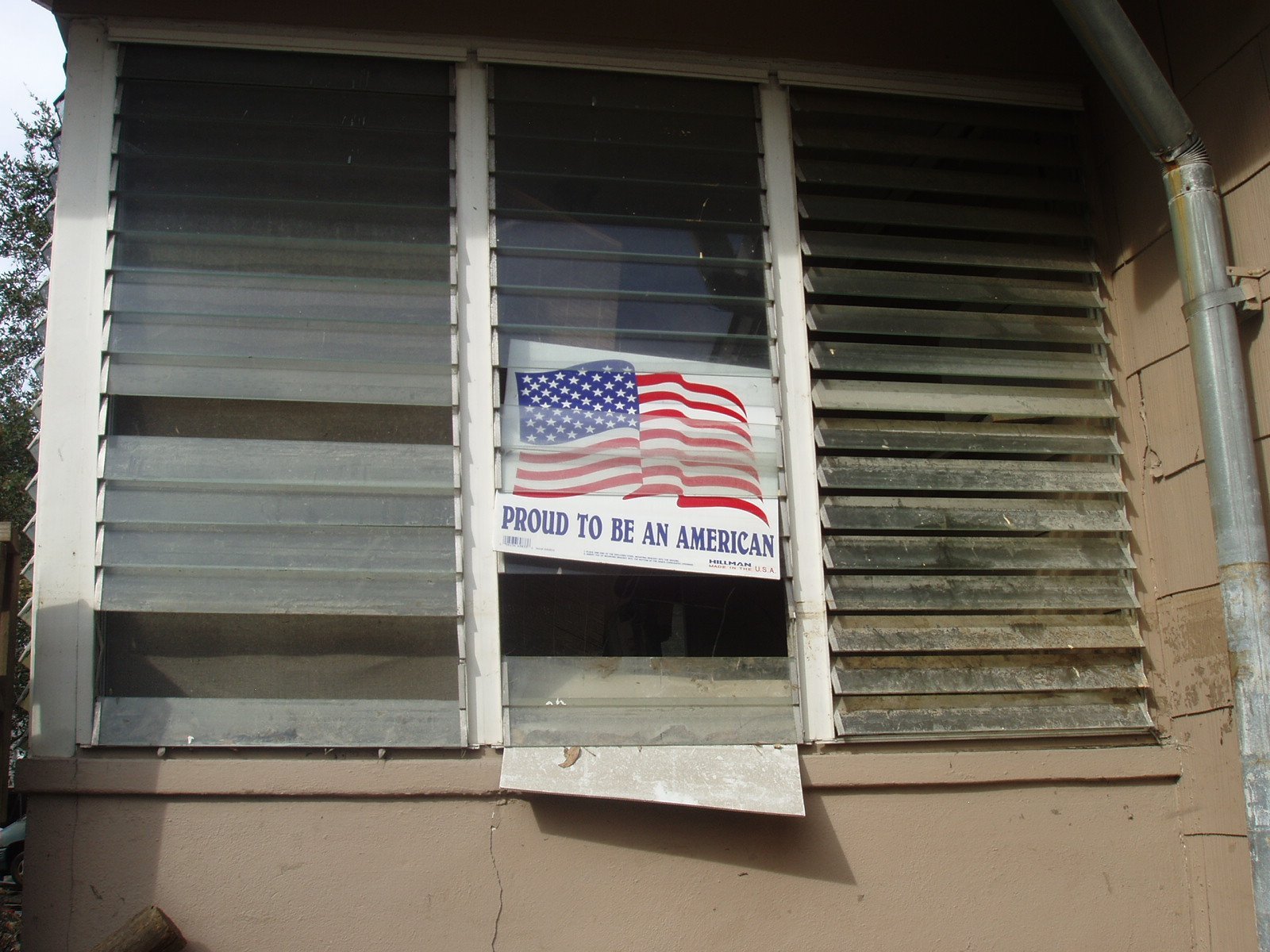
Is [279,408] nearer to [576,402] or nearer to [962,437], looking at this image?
[576,402]

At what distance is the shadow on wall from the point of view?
3.48 metres

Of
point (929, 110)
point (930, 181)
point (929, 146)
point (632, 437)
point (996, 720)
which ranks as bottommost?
point (996, 720)

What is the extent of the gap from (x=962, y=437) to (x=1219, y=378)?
2.84ft

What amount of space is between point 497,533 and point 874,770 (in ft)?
4.74

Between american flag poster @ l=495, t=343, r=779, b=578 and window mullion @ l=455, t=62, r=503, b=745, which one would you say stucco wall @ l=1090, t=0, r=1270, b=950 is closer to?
american flag poster @ l=495, t=343, r=779, b=578

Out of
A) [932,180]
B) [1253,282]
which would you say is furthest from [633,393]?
[1253,282]

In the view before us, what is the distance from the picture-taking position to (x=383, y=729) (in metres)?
3.52

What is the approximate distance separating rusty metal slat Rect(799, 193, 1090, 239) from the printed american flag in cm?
83

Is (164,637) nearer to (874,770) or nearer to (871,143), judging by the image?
(874,770)

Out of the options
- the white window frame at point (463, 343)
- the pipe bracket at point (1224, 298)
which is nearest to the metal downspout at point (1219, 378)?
the pipe bracket at point (1224, 298)

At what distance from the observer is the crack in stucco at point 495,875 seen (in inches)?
133

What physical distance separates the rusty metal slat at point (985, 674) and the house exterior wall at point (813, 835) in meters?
0.18

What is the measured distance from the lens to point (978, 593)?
390 cm

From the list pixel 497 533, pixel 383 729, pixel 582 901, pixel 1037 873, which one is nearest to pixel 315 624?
pixel 383 729
